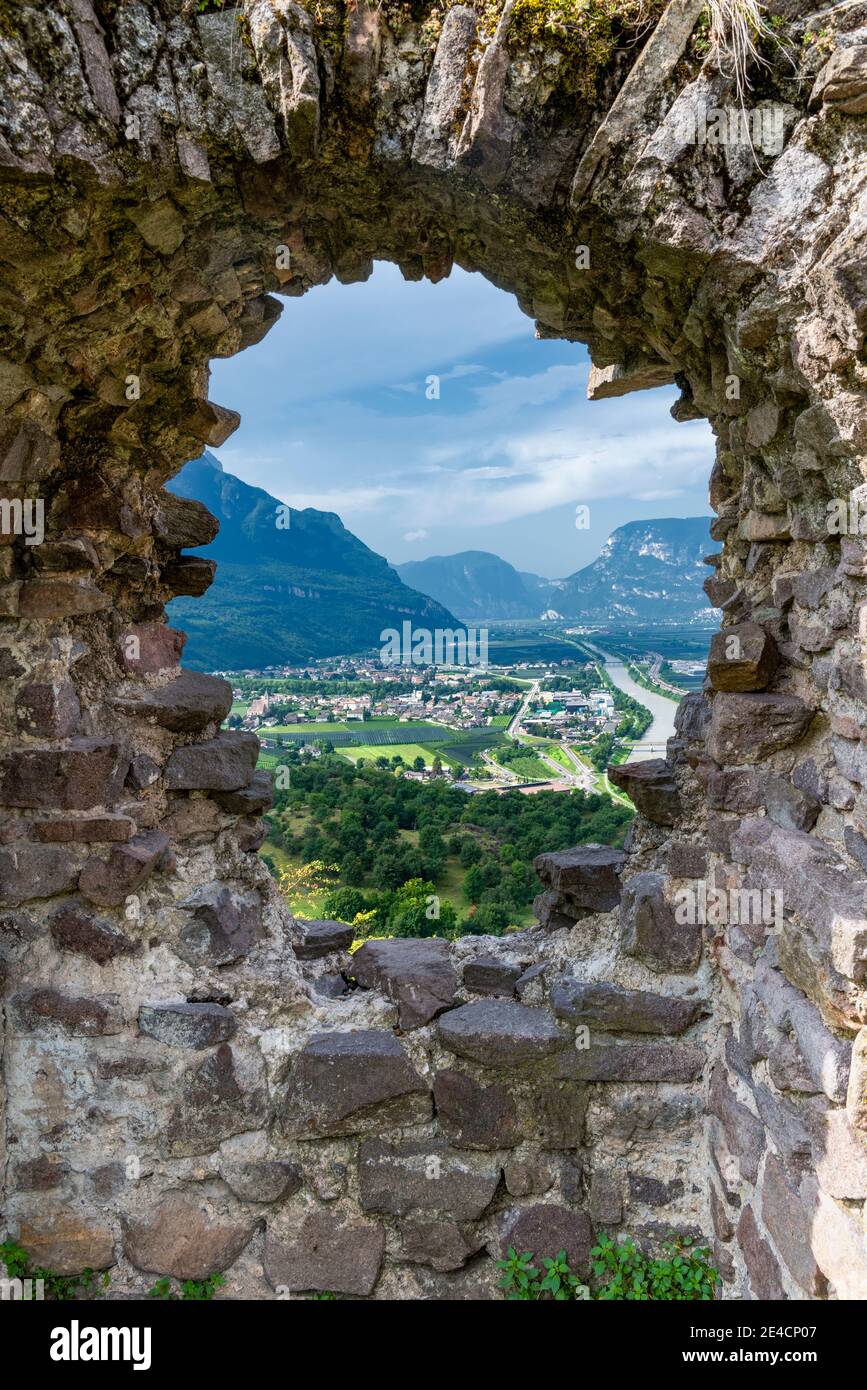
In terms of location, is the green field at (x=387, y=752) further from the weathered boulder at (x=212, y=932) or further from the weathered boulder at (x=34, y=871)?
the weathered boulder at (x=34, y=871)

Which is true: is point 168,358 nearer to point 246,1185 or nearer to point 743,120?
point 743,120

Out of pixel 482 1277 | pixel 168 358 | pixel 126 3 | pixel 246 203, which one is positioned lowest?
pixel 482 1277

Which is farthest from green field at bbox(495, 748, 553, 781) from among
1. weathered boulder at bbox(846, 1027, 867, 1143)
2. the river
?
weathered boulder at bbox(846, 1027, 867, 1143)

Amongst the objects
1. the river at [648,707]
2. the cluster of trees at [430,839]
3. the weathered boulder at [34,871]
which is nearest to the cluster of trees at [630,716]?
the river at [648,707]

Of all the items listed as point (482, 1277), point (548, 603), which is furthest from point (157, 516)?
point (548, 603)

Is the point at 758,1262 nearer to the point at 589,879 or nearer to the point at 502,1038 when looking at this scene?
the point at 502,1038

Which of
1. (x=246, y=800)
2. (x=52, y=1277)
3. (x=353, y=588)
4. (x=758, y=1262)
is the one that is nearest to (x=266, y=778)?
(x=246, y=800)

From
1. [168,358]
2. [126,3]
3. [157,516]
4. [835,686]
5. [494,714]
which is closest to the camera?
[126,3]

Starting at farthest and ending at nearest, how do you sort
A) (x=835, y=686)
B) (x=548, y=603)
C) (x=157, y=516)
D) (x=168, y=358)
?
(x=548, y=603)
(x=157, y=516)
(x=168, y=358)
(x=835, y=686)

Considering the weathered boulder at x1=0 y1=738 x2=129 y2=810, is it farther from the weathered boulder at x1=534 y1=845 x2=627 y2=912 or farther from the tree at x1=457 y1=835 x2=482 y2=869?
the tree at x1=457 y1=835 x2=482 y2=869
